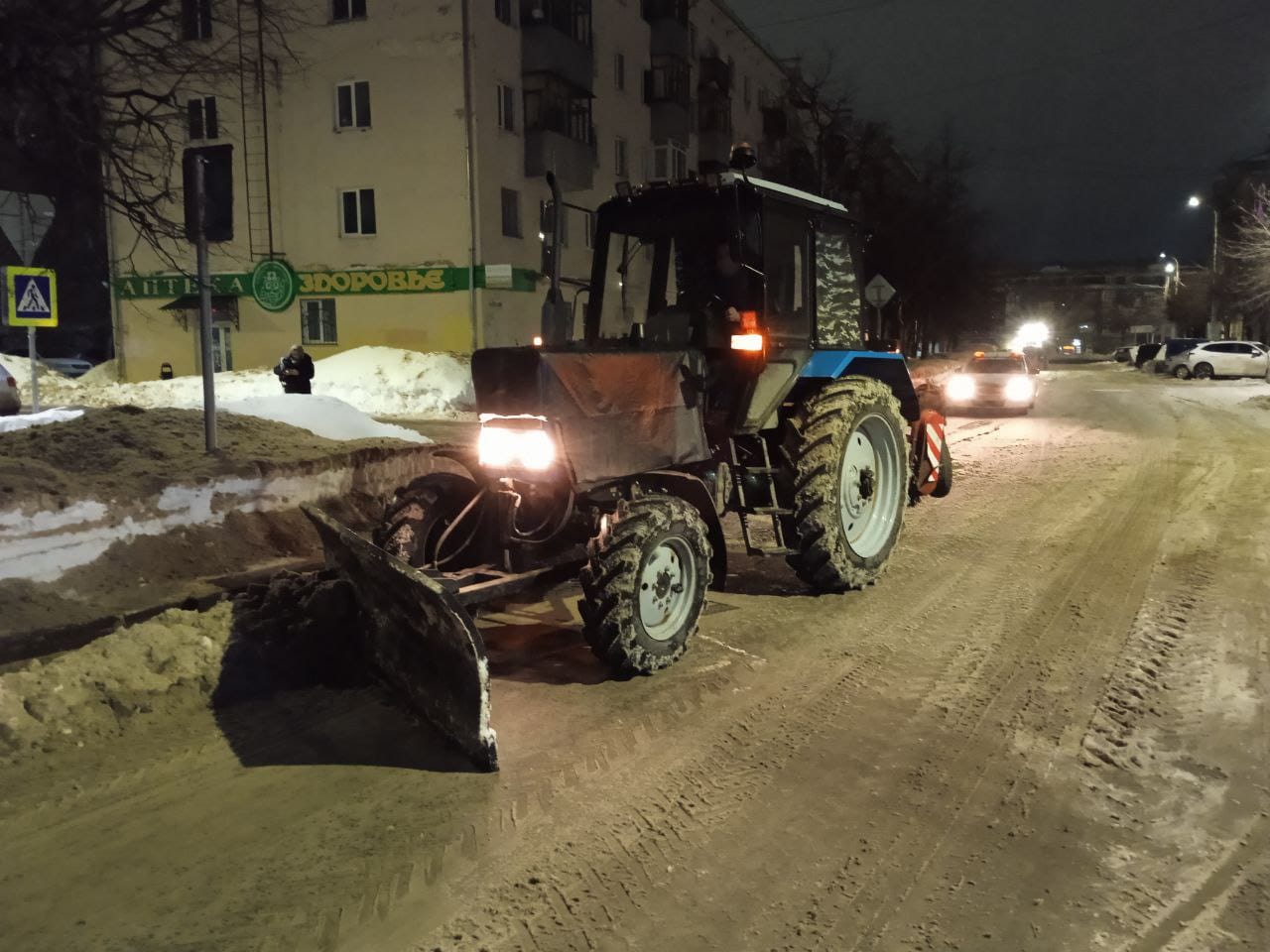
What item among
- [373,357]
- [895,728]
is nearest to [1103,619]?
[895,728]

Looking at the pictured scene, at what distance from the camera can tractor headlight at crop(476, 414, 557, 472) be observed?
189 inches

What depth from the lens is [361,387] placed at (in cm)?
2277

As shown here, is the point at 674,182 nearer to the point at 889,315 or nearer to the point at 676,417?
the point at 676,417

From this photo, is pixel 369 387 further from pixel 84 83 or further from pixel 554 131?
pixel 84 83

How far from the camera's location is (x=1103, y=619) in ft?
19.8

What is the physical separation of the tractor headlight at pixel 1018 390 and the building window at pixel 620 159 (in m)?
17.3

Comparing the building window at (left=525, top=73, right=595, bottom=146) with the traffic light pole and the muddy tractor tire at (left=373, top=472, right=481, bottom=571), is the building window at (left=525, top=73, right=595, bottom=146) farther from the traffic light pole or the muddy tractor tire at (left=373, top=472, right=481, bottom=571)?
the muddy tractor tire at (left=373, top=472, right=481, bottom=571)

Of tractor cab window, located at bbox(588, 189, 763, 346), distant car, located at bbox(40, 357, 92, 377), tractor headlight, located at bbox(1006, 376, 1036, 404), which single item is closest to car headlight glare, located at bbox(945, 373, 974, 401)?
tractor headlight, located at bbox(1006, 376, 1036, 404)

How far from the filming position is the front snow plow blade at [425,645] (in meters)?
3.88

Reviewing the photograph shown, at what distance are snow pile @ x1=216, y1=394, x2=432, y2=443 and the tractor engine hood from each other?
523 centimetres

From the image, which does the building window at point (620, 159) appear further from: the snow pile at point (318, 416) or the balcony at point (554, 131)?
the snow pile at point (318, 416)

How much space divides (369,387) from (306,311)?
272 inches

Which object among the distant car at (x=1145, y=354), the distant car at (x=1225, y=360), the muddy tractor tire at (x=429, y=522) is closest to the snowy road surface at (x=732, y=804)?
the muddy tractor tire at (x=429, y=522)

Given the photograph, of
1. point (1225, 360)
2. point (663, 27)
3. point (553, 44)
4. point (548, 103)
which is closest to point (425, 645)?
point (548, 103)
